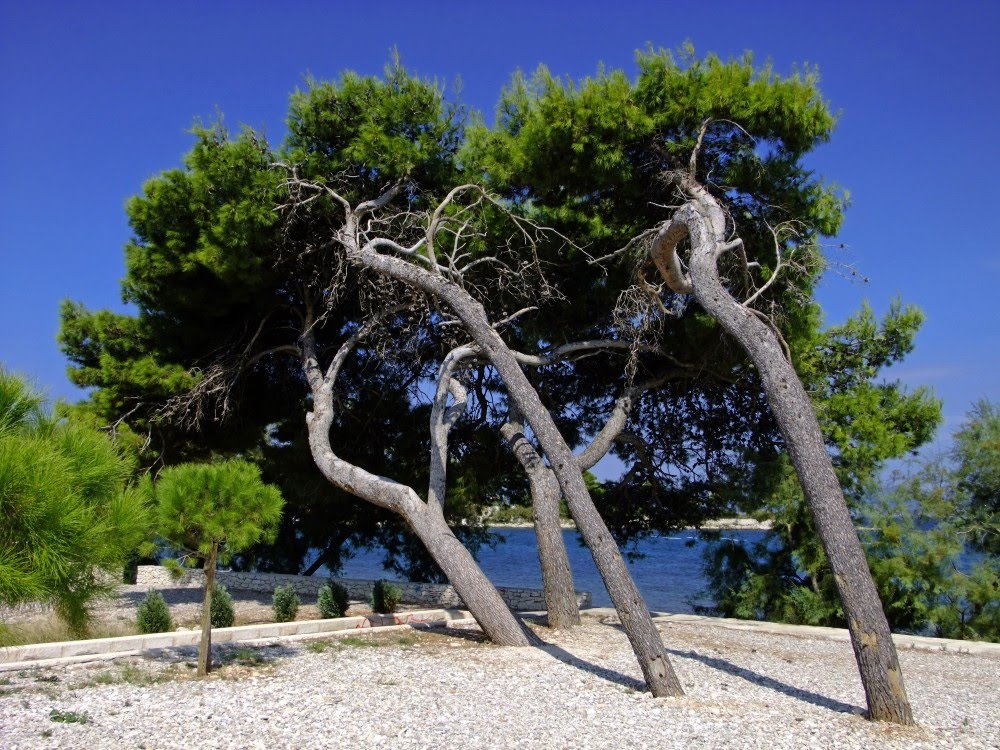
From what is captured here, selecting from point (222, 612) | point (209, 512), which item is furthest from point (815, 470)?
point (222, 612)

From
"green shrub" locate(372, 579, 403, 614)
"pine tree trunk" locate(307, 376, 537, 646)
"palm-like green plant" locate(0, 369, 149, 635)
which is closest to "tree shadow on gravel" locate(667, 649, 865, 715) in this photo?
"pine tree trunk" locate(307, 376, 537, 646)

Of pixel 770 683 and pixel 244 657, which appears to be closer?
pixel 770 683

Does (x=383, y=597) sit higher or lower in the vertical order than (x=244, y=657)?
higher

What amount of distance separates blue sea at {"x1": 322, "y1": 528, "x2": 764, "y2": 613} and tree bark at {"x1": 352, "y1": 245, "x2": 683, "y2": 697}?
6.88 m

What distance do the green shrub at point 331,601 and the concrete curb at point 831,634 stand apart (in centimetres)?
355

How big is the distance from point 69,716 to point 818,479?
562cm

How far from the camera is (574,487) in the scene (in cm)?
766

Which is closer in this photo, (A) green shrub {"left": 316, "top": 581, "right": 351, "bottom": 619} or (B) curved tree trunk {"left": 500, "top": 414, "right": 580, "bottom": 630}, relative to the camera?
(B) curved tree trunk {"left": 500, "top": 414, "right": 580, "bottom": 630}

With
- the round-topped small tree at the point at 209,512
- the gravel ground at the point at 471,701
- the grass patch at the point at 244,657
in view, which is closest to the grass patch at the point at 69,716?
the gravel ground at the point at 471,701

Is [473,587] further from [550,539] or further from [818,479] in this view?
[818,479]

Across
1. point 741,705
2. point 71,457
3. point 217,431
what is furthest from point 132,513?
point 217,431

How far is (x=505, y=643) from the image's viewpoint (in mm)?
8820

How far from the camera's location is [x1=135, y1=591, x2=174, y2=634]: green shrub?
899cm

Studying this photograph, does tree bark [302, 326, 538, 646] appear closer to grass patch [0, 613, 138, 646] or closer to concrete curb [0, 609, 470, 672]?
concrete curb [0, 609, 470, 672]
